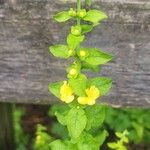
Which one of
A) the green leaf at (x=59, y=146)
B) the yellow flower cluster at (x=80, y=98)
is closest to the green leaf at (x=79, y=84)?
the yellow flower cluster at (x=80, y=98)

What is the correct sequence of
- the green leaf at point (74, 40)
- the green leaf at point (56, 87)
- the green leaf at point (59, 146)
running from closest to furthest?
the green leaf at point (74, 40)
the green leaf at point (56, 87)
the green leaf at point (59, 146)

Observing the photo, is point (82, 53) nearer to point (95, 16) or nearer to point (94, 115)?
point (95, 16)

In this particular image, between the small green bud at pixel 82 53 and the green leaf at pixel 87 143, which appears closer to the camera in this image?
the small green bud at pixel 82 53

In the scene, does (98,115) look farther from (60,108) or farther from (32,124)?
(32,124)

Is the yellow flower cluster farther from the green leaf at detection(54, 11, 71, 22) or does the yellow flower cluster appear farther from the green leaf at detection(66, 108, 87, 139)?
the green leaf at detection(54, 11, 71, 22)

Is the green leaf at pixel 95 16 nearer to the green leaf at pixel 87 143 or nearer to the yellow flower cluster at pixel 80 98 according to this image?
the yellow flower cluster at pixel 80 98

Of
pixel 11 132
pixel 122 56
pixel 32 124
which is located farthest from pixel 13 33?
pixel 32 124
